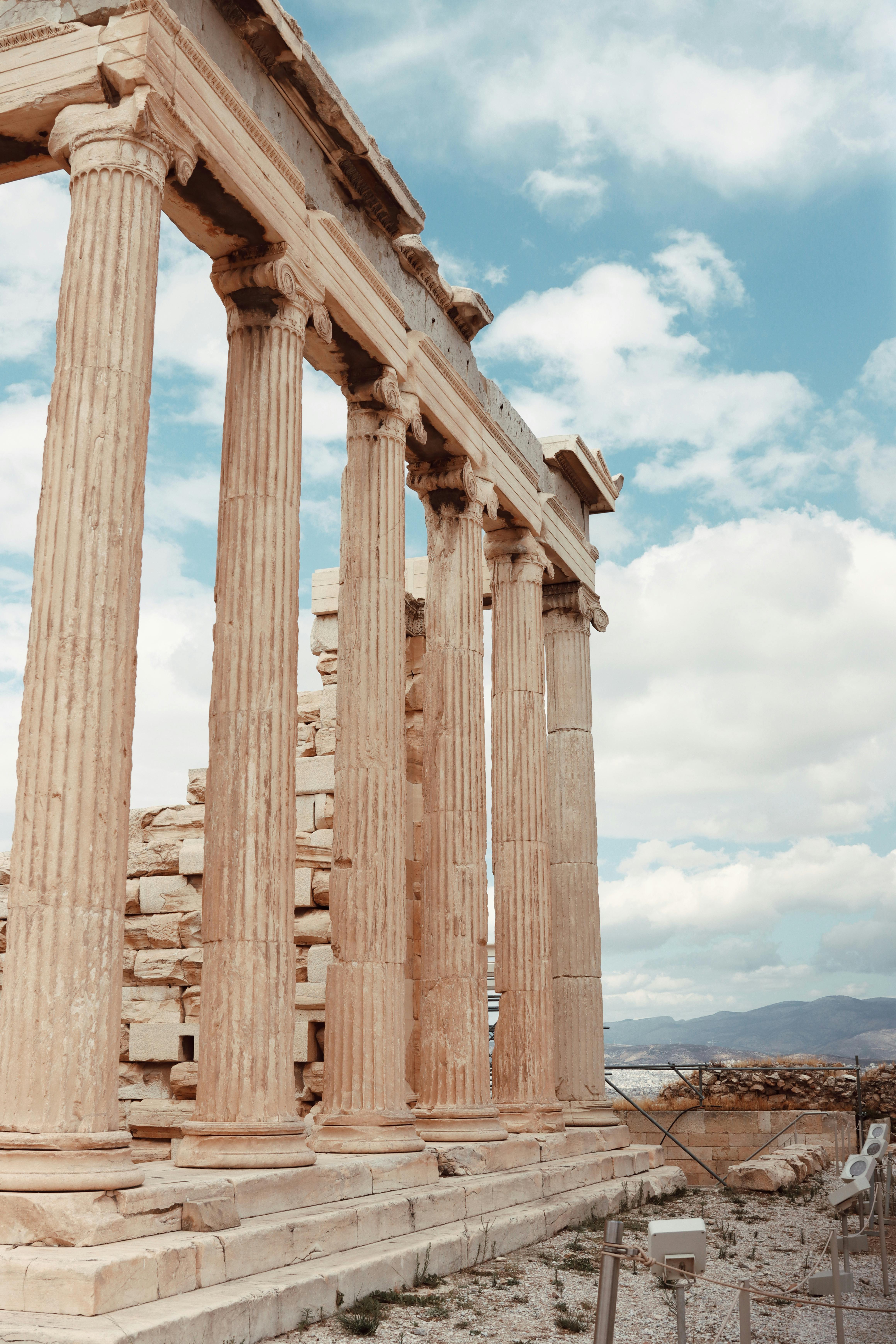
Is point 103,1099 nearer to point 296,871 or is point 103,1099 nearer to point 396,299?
point 296,871

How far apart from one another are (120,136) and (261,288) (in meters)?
2.68

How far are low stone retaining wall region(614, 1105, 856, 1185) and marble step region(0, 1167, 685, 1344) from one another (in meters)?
12.7

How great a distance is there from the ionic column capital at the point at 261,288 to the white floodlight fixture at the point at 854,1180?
9735mm

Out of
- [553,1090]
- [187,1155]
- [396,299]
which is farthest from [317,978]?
[396,299]

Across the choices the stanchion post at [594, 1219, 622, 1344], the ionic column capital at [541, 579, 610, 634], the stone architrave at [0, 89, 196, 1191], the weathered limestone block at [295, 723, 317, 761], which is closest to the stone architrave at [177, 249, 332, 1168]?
the stone architrave at [0, 89, 196, 1191]

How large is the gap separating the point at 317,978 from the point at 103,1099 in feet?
26.4

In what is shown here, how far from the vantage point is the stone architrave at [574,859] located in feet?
69.1

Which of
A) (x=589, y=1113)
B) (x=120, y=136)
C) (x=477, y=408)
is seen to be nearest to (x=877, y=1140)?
(x=589, y=1113)

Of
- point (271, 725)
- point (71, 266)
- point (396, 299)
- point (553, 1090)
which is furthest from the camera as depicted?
point (553, 1090)

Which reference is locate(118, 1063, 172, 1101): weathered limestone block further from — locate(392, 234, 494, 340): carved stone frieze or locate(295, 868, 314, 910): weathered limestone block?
locate(392, 234, 494, 340): carved stone frieze

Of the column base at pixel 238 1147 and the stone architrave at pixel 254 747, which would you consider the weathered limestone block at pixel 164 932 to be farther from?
the column base at pixel 238 1147

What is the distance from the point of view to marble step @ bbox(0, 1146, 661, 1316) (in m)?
8.09

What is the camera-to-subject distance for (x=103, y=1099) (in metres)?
9.44

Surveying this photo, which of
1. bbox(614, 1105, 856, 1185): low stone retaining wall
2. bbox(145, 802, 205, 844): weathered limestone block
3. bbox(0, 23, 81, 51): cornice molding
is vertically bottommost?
bbox(614, 1105, 856, 1185): low stone retaining wall
